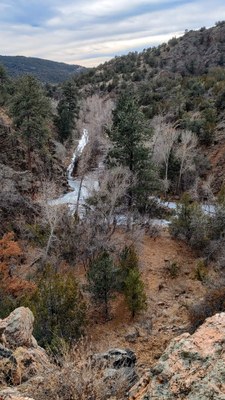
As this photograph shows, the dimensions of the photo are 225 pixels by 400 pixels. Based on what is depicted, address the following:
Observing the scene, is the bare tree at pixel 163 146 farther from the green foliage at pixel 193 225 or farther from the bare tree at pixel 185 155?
the green foliage at pixel 193 225

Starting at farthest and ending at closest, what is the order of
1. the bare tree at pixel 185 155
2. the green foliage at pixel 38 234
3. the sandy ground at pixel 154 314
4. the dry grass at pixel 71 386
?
the bare tree at pixel 185 155
the green foliage at pixel 38 234
the sandy ground at pixel 154 314
the dry grass at pixel 71 386

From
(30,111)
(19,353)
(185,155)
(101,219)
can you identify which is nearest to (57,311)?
(19,353)

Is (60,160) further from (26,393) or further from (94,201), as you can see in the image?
(26,393)

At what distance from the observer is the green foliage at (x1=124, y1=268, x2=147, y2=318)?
57.4ft

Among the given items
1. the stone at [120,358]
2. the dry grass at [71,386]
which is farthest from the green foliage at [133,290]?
the dry grass at [71,386]

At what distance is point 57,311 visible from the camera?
49.3 feet

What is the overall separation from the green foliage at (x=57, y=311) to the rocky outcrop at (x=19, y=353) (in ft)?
15.1

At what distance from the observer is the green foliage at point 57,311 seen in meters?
14.4

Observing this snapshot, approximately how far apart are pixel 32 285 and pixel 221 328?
12559mm

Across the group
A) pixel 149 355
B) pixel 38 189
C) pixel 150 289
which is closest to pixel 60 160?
pixel 38 189

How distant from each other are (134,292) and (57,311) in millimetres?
4086

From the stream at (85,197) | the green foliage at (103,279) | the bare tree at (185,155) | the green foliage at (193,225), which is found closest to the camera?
the green foliage at (103,279)

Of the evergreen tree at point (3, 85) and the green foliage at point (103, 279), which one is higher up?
the evergreen tree at point (3, 85)

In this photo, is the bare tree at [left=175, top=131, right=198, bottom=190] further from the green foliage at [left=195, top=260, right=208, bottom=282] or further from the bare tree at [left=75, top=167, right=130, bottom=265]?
the green foliage at [left=195, top=260, right=208, bottom=282]
